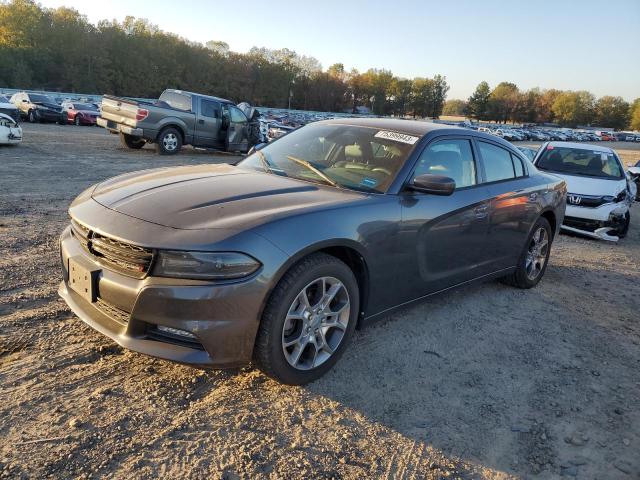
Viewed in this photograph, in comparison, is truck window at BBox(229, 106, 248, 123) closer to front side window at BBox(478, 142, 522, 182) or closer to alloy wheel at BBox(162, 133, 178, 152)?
alloy wheel at BBox(162, 133, 178, 152)

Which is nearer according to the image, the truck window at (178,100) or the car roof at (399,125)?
the car roof at (399,125)

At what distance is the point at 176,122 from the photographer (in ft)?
48.3

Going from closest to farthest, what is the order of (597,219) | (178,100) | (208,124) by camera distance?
(597,219)
(178,100)
(208,124)

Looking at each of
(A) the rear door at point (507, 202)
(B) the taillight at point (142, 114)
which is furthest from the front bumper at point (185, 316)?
(B) the taillight at point (142, 114)

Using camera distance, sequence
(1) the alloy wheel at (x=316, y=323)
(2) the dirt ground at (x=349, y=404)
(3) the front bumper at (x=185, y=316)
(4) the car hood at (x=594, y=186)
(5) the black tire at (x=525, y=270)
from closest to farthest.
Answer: (2) the dirt ground at (x=349, y=404) < (3) the front bumper at (x=185, y=316) < (1) the alloy wheel at (x=316, y=323) < (5) the black tire at (x=525, y=270) < (4) the car hood at (x=594, y=186)

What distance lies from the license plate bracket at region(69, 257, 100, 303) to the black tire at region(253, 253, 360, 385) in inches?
38.1

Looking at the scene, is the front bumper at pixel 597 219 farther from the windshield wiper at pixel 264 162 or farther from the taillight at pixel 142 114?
the taillight at pixel 142 114

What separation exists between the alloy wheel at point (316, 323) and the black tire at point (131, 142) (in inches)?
543

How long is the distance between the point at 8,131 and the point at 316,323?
13531mm

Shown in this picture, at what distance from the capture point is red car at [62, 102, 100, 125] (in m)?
27.5

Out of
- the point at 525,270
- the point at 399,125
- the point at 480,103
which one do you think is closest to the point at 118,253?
the point at 399,125

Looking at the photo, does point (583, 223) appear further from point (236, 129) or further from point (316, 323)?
point (236, 129)

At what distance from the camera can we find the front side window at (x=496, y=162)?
4.54m

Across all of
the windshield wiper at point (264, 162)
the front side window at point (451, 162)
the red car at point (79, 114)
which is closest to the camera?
the front side window at point (451, 162)
